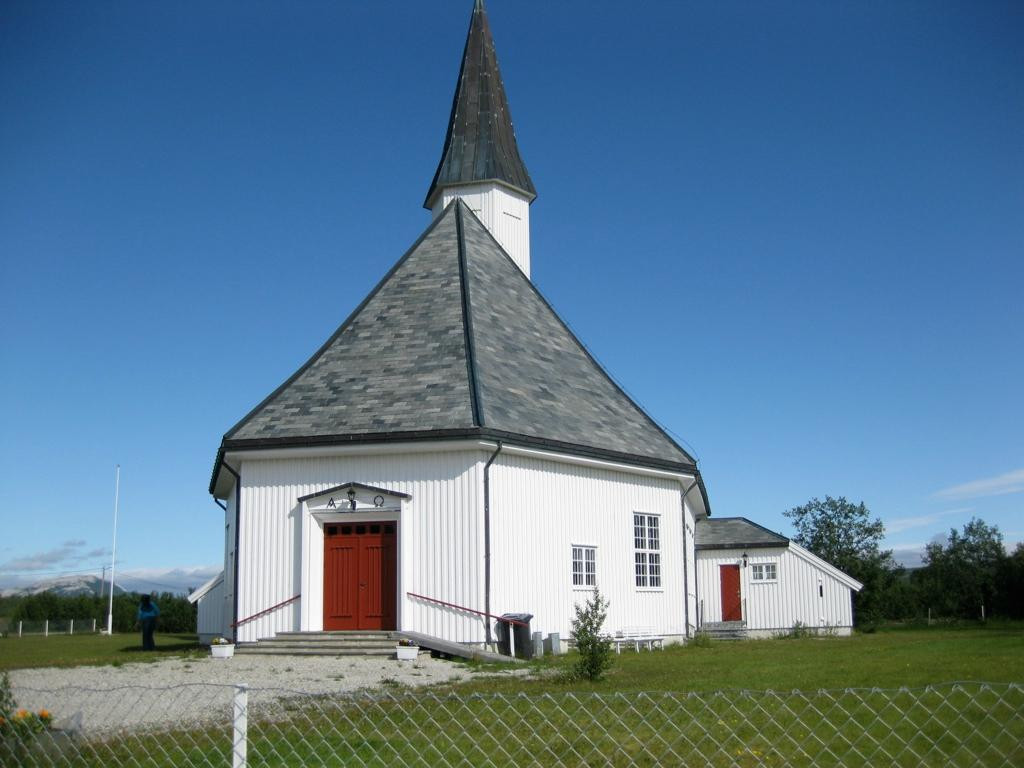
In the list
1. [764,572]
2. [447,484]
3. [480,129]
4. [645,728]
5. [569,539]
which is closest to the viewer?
[645,728]

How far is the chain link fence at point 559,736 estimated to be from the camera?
7270mm

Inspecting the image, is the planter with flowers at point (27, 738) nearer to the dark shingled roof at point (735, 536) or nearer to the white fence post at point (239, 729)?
the white fence post at point (239, 729)

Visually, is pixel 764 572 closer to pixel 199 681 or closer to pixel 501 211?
pixel 501 211

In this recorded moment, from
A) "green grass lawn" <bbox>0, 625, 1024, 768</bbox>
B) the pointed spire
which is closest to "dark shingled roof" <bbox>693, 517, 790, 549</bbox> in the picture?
the pointed spire

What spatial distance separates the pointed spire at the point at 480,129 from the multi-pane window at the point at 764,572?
13.7 meters

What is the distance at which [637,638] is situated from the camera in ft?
73.7

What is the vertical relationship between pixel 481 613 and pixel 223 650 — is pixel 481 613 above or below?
above

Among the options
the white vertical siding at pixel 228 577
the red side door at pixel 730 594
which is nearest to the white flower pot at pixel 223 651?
the white vertical siding at pixel 228 577

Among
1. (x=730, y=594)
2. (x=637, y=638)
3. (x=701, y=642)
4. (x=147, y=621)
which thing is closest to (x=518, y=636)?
(x=637, y=638)

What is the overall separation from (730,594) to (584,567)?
42.7 ft

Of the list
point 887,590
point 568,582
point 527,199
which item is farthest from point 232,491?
point 887,590

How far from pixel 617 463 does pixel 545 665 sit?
6.75 m

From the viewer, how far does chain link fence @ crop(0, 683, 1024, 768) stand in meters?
7.27

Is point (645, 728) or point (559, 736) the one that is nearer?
point (559, 736)
